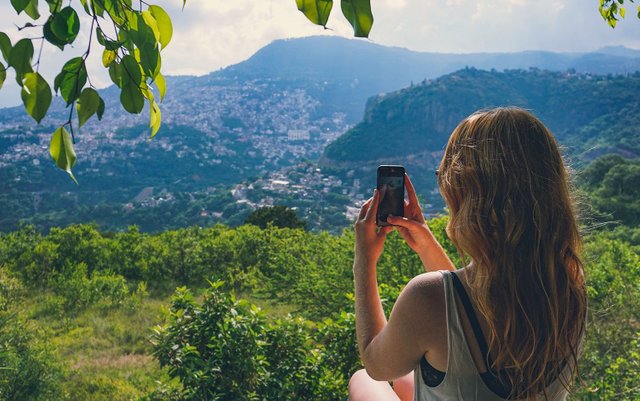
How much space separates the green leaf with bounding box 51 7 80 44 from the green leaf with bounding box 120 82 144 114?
0.09 metres

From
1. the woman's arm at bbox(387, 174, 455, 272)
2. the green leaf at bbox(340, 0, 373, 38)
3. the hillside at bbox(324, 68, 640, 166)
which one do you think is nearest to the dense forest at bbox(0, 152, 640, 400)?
the woman's arm at bbox(387, 174, 455, 272)

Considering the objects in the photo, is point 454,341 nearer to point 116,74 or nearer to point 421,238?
point 421,238

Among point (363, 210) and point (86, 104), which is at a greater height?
point (86, 104)

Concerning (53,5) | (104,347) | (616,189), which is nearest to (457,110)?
(616,189)

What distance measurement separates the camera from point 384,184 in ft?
4.76

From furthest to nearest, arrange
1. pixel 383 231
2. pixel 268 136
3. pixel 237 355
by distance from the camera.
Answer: pixel 268 136, pixel 237 355, pixel 383 231

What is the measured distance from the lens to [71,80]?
2.14 ft

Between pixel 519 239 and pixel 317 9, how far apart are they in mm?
694

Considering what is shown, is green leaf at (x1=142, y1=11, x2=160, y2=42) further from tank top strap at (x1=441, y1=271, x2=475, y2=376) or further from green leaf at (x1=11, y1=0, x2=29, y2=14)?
tank top strap at (x1=441, y1=271, x2=475, y2=376)

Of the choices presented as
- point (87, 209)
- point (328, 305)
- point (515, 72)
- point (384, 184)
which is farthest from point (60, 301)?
point (515, 72)

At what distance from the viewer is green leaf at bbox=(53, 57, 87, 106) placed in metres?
0.65

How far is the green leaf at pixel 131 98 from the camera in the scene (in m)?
0.68

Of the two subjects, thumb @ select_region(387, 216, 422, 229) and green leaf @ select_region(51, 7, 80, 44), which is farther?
thumb @ select_region(387, 216, 422, 229)

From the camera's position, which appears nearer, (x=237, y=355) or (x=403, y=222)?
(x=403, y=222)
